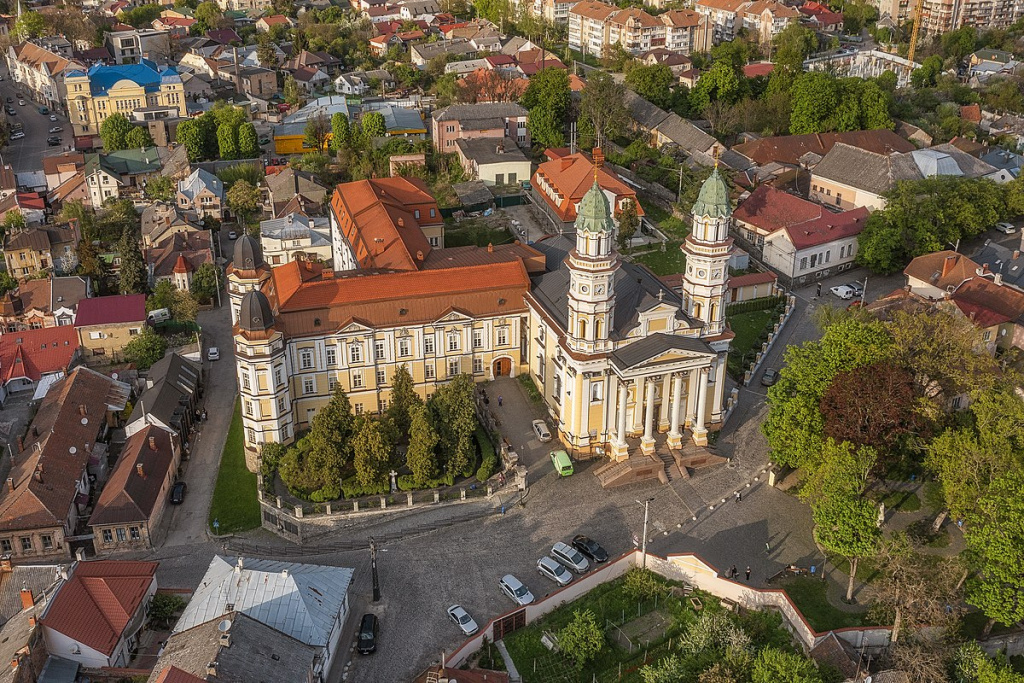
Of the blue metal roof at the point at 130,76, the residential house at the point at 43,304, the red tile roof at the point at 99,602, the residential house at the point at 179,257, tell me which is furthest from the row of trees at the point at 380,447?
the blue metal roof at the point at 130,76

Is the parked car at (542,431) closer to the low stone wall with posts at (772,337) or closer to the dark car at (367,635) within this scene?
the low stone wall with posts at (772,337)

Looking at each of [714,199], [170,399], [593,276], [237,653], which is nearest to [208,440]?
[170,399]

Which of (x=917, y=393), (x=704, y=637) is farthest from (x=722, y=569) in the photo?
(x=917, y=393)

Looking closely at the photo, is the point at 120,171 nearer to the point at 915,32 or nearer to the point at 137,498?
the point at 137,498

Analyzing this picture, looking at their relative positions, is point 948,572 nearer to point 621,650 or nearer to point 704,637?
point 704,637

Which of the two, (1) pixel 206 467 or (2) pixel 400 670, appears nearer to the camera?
(2) pixel 400 670
